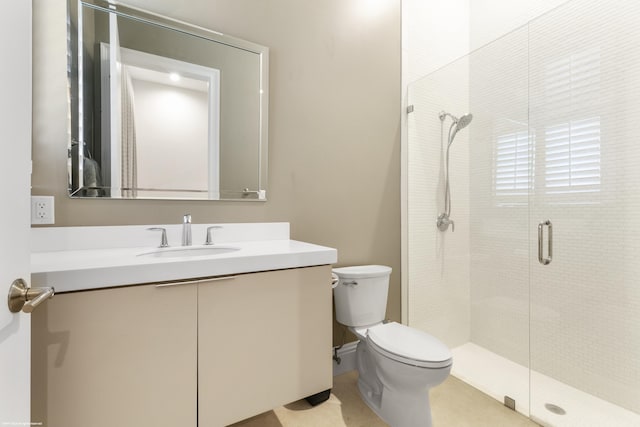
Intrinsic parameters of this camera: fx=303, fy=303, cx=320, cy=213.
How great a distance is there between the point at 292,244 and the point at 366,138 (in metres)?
0.95

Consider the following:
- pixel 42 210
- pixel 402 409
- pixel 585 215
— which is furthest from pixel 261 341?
pixel 585 215

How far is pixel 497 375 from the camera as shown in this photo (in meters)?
1.83

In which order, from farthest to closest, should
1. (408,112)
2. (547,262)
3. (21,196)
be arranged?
(408,112), (547,262), (21,196)

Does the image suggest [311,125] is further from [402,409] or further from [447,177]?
[402,409]

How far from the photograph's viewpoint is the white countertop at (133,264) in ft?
2.94

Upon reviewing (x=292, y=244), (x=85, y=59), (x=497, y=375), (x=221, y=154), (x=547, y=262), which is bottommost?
(x=497, y=375)

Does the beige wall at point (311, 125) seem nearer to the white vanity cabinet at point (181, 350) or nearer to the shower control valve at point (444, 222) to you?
the shower control valve at point (444, 222)

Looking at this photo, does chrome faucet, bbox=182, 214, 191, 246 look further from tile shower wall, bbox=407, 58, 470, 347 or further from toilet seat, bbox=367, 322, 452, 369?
tile shower wall, bbox=407, 58, 470, 347

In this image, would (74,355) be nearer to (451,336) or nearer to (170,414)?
(170,414)

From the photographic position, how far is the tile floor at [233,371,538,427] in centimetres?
147

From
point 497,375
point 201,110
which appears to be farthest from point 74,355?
point 497,375

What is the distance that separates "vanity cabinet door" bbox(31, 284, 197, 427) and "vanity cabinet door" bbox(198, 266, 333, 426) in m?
0.06

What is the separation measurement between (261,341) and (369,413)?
79 centimetres

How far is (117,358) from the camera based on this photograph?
3.14 ft
